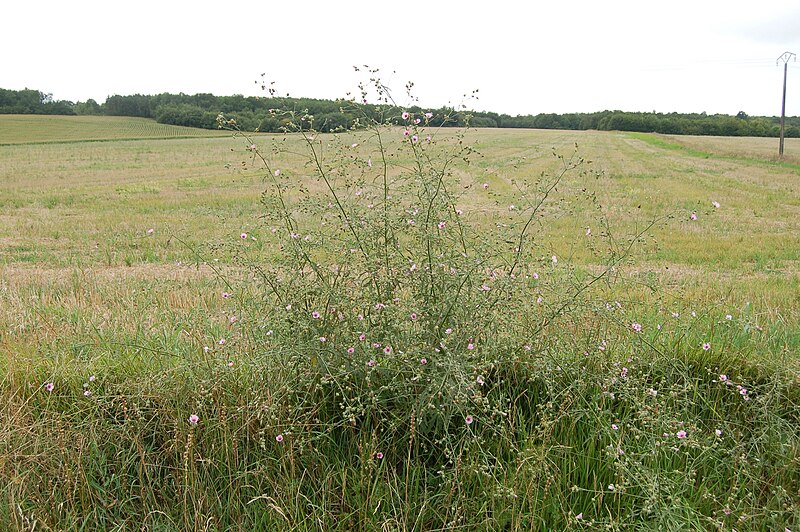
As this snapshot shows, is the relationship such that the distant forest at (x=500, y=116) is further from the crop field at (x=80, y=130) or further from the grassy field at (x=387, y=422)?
the grassy field at (x=387, y=422)

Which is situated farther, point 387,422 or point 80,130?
point 80,130

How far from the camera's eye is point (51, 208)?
1670 centimetres

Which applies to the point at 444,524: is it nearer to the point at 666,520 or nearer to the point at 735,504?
the point at 666,520

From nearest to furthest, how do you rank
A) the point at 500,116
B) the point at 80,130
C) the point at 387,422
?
the point at 387,422 < the point at 80,130 < the point at 500,116

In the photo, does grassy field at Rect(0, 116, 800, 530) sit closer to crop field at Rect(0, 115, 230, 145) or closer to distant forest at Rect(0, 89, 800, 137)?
distant forest at Rect(0, 89, 800, 137)

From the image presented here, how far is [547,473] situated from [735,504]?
102 cm

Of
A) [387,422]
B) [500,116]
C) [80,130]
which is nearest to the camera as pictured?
[387,422]

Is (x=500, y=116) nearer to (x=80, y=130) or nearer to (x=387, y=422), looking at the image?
(x=80, y=130)

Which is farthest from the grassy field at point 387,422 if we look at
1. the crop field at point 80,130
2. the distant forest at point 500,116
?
the crop field at point 80,130

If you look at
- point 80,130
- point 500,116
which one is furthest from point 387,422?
point 500,116

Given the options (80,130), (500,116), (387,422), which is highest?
(500,116)

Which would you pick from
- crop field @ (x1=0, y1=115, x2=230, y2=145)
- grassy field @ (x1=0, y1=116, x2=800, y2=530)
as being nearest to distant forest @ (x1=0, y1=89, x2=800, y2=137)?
crop field @ (x1=0, y1=115, x2=230, y2=145)

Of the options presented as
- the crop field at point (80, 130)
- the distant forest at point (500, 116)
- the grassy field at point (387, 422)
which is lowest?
the grassy field at point (387, 422)

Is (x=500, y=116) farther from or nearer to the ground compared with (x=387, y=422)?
farther from the ground
